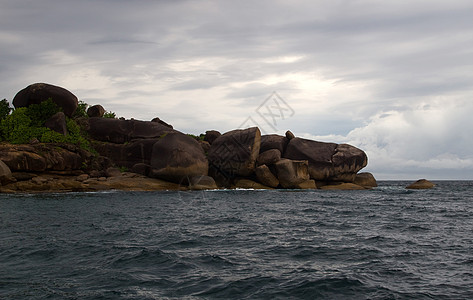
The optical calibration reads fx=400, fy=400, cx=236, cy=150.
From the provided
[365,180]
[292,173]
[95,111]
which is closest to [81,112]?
[95,111]

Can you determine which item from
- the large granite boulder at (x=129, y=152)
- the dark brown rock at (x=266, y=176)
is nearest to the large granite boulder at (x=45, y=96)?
the large granite boulder at (x=129, y=152)

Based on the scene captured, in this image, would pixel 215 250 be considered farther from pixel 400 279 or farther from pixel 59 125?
pixel 59 125

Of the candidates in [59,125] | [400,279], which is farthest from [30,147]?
[400,279]

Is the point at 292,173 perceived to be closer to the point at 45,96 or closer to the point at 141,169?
the point at 141,169

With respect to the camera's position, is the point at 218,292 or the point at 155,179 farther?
the point at 155,179

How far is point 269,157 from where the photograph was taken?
150ft

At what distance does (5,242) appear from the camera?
12.4m

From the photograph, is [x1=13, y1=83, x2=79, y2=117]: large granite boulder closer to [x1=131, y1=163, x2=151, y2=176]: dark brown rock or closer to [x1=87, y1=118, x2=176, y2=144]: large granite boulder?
[x1=87, y1=118, x2=176, y2=144]: large granite boulder

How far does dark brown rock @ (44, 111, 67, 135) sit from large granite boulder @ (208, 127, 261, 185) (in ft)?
54.4

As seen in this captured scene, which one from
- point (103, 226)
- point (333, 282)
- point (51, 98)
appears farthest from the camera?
point (51, 98)

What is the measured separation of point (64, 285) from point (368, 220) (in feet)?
47.0

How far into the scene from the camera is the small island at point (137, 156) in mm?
37719

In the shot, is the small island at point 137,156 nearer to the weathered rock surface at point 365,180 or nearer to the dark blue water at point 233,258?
the weathered rock surface at point 365,180

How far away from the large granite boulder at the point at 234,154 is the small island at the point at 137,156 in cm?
11
